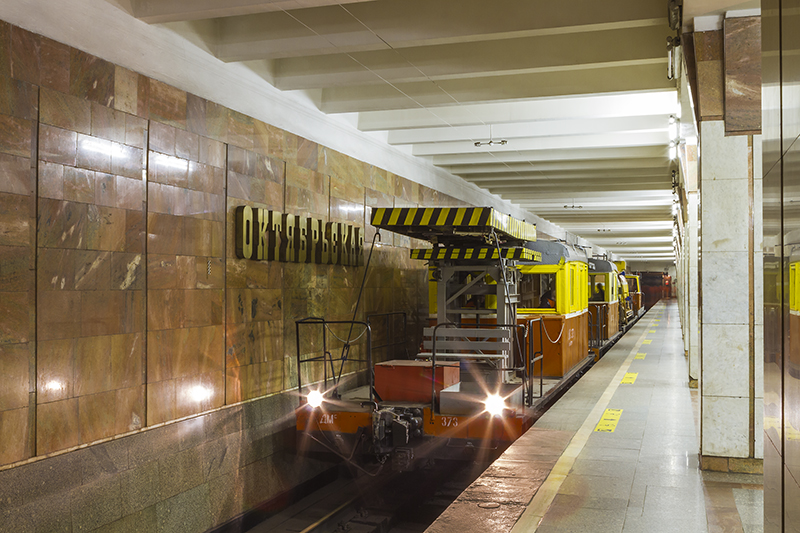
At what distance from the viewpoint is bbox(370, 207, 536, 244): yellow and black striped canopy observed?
9047mm

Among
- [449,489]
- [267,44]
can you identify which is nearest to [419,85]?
[267,44]

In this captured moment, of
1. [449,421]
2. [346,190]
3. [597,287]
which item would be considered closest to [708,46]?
[449,421]

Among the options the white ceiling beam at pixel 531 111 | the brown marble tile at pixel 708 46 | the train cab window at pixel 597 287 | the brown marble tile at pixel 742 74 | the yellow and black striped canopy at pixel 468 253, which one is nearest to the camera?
the brown marble tile at pixel 742 74

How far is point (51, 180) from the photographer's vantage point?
6430 mm

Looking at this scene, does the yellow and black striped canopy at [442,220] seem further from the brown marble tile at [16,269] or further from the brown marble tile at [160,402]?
the brown marble tile at [16,269]

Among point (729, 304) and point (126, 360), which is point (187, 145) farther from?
point (729, 304)

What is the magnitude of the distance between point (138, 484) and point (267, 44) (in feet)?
18.3

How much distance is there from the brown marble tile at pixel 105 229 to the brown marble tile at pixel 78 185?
133 millimetres

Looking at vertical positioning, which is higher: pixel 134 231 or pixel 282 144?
pixel 282 144

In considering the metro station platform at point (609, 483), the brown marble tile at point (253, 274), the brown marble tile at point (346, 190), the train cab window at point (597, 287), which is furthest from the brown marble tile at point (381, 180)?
the train cab window at point (597, 287)

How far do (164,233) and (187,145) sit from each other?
3.91 feet

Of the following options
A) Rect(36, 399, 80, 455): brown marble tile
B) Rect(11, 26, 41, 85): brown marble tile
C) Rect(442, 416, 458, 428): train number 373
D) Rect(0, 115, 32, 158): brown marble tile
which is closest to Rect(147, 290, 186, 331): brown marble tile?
Rect(36, 399, 80, 455): brown marble tile

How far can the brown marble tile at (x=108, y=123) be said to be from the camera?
6.95 meters

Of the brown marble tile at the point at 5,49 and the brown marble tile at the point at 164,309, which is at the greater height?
the brown marble tile at the point at 5,49
